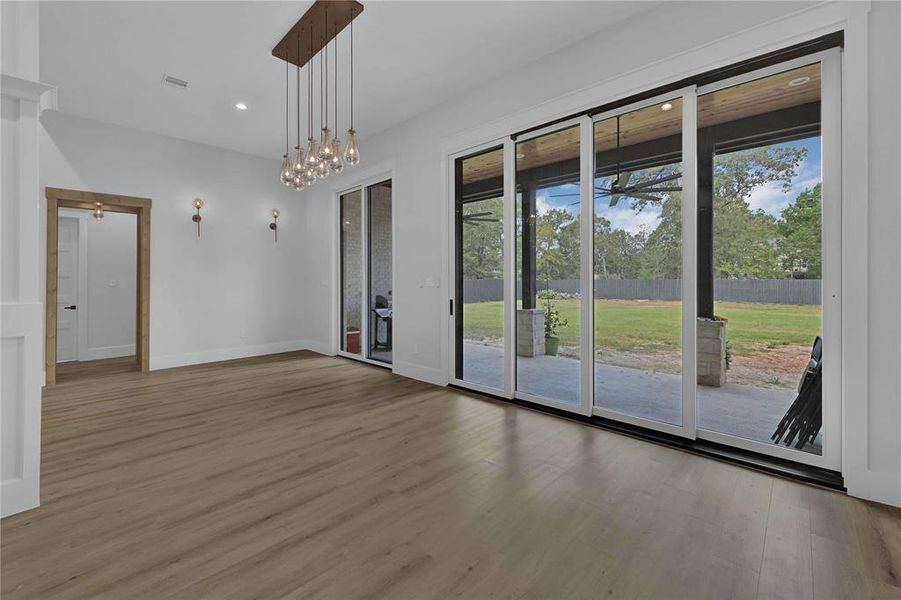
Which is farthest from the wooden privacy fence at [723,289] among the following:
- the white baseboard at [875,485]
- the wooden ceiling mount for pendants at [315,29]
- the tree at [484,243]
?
the wooden ceiling mount for pendants at [315,29]

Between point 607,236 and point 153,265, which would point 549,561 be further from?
point 153,265

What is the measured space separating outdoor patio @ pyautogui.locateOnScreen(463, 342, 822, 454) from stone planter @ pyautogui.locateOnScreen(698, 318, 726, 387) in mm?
69

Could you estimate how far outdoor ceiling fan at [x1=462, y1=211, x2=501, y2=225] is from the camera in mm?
4152

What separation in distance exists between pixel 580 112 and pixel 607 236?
1.10m

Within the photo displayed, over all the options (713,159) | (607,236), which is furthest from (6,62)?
(713,159)

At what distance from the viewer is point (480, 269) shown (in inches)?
167

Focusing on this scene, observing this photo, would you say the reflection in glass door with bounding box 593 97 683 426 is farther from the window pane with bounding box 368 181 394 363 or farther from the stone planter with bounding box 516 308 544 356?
the window pane with bounding box 368 181 394 363

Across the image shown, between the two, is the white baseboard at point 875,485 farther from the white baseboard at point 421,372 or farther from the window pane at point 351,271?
the window pane at point 351,271

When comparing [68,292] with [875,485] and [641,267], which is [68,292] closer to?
[641,267]

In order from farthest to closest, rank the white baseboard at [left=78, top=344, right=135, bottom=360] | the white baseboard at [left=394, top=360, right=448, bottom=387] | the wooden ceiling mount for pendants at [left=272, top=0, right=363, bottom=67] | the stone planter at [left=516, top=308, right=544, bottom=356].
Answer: the white baseboard at [left=78, top=344, right=135, bottom=360]
the white baseboard at [left=394, top=360, right=448, bottom=387]
the stone planter at [left=516, top=308, right=544, bottom=356]
the wooden ceiling mount for pendants at [left=272, top=0, right=363, bottom=67]

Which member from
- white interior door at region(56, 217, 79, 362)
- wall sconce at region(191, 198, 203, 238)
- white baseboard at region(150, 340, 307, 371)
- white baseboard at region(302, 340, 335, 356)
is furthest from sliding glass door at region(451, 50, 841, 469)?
white interior door at region(56, 217, 79, 362)

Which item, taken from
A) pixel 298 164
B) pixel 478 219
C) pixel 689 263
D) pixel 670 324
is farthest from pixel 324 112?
pixel 670 324

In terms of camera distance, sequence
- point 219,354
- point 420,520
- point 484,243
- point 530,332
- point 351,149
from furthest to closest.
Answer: point 219,354, point 484,243, point 530,332, point 351,149, point 420,520

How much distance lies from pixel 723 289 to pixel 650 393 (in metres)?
0.96
